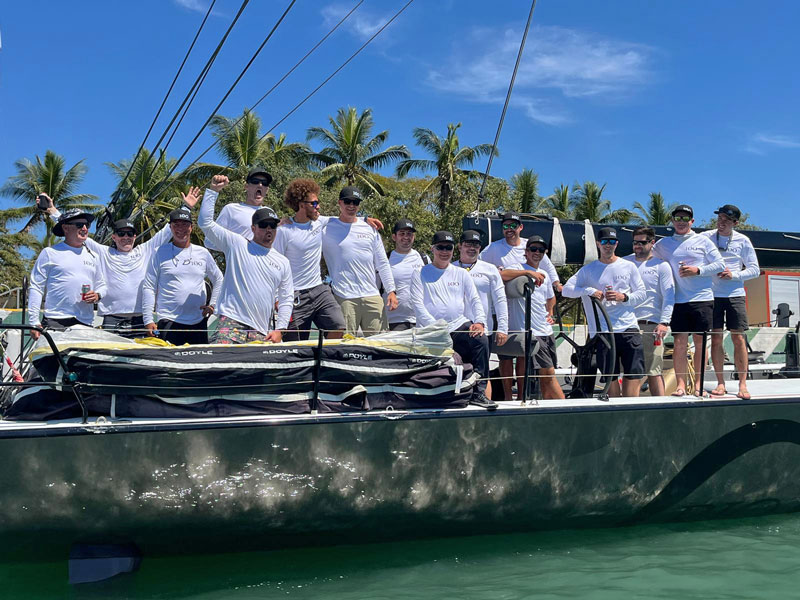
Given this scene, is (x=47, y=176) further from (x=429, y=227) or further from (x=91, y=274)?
(x=91, y=274)

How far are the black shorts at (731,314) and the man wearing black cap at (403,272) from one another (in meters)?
2.41

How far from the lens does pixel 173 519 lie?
13.1 ft

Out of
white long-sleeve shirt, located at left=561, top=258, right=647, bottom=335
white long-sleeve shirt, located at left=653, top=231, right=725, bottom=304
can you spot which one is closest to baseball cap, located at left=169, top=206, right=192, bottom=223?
white long-sleeve shirt, located at left=561, top=258, right=647, bottom=335

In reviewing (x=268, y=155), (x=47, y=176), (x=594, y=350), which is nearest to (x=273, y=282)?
(x=594, y=350)

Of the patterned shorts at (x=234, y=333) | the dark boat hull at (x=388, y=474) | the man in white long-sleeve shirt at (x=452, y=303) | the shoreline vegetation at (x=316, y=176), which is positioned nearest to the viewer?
the dark boat hull at (x=388, y=474)

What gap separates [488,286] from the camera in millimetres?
5445

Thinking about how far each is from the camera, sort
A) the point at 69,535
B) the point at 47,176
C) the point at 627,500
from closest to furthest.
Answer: the point at 69,535
the point at 627,500
the point at 47,176

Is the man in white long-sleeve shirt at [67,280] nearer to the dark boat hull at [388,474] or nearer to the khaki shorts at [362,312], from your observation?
the dark boat hull at [388,474]

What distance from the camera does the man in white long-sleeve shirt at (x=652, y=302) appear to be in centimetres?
561

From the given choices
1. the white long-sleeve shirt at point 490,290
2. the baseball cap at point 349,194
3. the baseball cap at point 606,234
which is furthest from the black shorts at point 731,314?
the baseball cap at point 349,194

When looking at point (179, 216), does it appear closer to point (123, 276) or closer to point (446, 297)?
point (123, 276)

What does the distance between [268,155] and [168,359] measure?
2561cm

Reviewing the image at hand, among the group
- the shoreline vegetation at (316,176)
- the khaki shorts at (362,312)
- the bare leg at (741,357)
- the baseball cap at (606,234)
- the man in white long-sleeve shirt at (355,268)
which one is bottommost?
the bare leg at (741,357)

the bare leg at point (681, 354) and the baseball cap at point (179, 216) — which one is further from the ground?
the baseball cap at point (179, 216)
